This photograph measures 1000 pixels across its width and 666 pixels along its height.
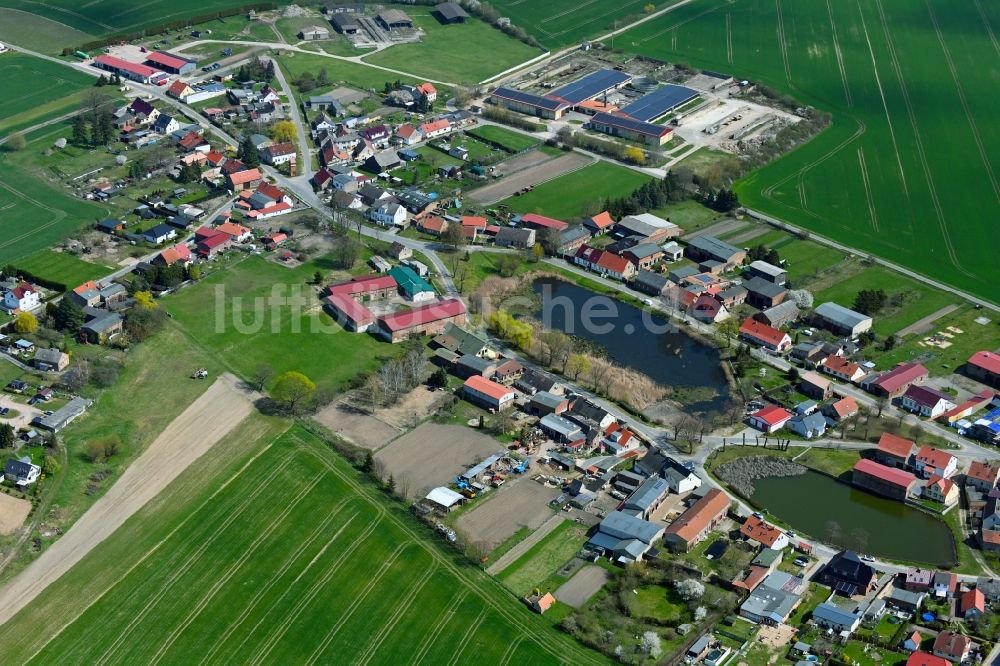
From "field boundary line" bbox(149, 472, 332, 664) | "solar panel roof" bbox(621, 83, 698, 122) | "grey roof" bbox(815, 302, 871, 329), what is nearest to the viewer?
"field boundary line" bbox(149, 472, 332, 664)

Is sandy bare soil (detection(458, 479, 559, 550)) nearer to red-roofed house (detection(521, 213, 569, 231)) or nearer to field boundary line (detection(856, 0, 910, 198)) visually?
red-roofed house (detection(521, 213, 569, 231))

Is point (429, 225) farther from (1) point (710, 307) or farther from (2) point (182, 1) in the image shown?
(2) point (182, 1)

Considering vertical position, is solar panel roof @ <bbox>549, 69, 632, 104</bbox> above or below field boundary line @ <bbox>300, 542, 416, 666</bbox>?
below

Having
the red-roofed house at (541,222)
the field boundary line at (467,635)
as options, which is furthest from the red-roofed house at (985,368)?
the field boundary line at (467,635)

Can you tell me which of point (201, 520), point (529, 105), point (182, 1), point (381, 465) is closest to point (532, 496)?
point (381, 465)

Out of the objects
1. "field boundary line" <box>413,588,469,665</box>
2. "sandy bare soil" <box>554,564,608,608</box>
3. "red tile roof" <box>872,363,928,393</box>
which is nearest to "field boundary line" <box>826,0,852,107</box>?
"red tile roof" <box>872,363,928,393</box>

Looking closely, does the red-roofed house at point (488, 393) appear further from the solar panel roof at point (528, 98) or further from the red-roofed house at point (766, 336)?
the solar panel roof at point (528, 98)
